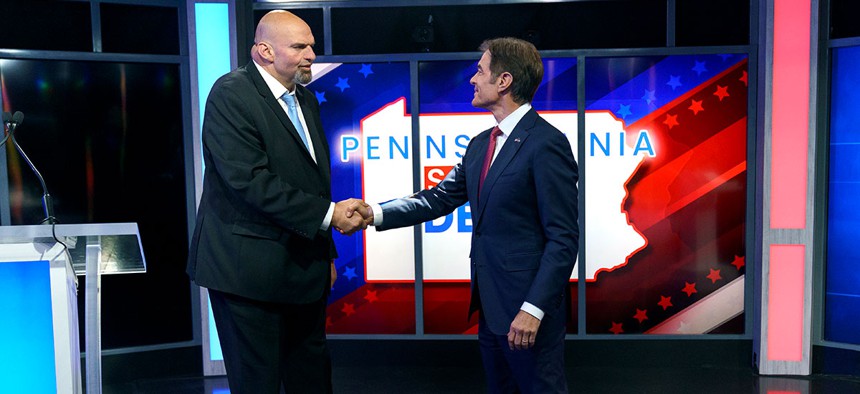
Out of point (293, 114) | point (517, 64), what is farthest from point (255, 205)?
point (517, 64)

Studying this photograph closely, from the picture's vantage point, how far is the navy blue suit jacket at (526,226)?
2.02 m

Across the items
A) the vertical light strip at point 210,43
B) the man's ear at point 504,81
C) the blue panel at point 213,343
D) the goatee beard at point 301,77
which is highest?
the vertical light strip at point 210,43

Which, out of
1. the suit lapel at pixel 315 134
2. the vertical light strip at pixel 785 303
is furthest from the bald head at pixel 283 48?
the vertical light strip at pixel 785 303

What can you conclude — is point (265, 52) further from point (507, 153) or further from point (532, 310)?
point (532, 310)

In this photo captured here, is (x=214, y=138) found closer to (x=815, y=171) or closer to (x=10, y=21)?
(x=10, y=21)

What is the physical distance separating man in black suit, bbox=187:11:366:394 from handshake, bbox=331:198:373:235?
1 cm

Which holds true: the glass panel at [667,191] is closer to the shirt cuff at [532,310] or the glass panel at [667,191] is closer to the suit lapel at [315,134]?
the suit lapel at [315,134]

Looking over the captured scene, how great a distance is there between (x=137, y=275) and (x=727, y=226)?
3.60 metres

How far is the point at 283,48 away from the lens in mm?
2252

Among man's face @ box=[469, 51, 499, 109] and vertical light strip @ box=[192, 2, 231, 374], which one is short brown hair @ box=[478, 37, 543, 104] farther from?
vertical light strip @ box=[192, 2, 231, 374]

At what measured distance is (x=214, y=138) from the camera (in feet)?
6.91

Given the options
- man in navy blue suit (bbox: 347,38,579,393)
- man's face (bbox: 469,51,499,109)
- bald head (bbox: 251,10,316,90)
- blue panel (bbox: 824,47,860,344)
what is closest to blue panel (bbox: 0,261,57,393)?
bald head (bbox: 251,10,316,90)

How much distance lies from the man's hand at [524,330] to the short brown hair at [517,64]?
25.8 inches

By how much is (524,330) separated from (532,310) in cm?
6
